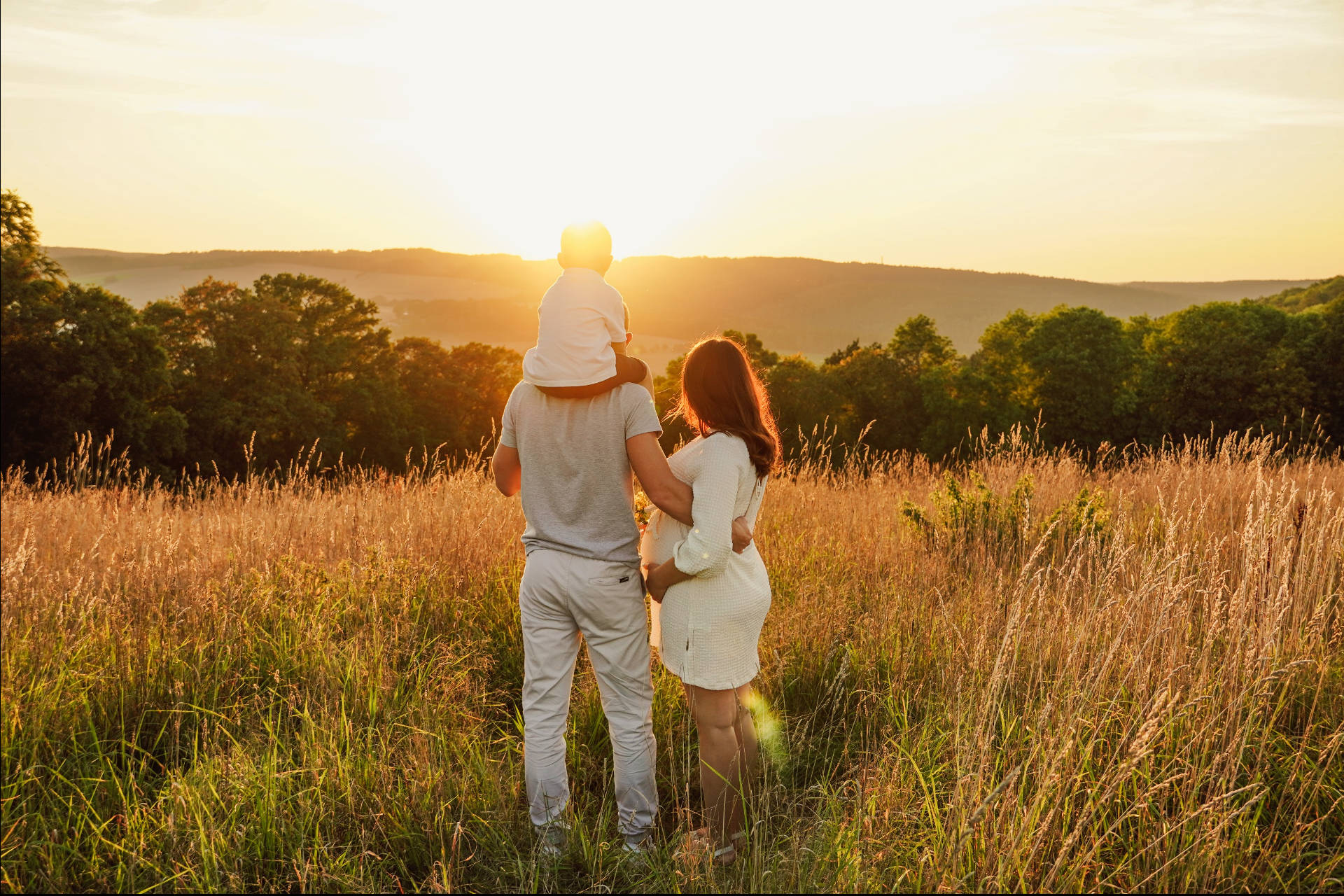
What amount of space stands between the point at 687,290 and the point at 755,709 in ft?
361

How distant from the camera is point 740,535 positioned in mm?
2773

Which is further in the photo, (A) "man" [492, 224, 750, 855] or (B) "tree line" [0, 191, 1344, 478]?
(B) "tree line" [0, 191, 1344, 478]

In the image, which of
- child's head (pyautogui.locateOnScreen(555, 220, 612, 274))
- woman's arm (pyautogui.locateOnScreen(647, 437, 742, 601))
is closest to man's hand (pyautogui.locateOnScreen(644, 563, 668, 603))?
woman's arm (pyautogui.locateOnScreen(647, 437, 742, 601))

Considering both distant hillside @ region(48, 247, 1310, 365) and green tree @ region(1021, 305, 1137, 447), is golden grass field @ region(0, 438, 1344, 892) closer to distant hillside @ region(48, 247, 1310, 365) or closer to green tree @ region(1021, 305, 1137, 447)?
green tree @ region(1021, 305, 1137, 447)

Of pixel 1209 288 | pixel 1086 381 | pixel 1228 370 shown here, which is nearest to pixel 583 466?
pixel 1086 381

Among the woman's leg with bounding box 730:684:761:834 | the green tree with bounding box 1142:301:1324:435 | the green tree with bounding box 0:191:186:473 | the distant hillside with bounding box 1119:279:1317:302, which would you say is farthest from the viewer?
the distant hillside with bounding box 1119:279:1317:302

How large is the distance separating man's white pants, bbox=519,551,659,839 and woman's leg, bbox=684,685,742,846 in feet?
0.67

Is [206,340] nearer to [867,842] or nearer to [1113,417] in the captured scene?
[867,842]

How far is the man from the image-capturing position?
2830mm

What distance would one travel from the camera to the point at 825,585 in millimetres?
4980

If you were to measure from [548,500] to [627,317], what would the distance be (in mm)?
708

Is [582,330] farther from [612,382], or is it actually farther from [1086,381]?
[1086,381]

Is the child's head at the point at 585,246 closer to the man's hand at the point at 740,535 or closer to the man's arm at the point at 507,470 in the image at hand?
the man's arm at the point at 507,470

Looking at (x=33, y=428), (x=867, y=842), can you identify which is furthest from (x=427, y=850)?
(x=33, y=428)
